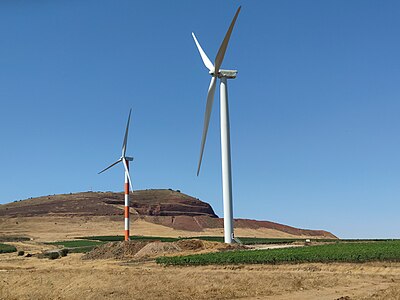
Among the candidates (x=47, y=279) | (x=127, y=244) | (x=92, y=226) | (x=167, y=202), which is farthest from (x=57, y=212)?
(x=47, y=279)

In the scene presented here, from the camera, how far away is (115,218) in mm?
146750

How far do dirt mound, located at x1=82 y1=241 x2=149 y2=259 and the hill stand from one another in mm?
65039

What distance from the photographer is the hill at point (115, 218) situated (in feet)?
433

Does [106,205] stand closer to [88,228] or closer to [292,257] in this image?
[88,228]

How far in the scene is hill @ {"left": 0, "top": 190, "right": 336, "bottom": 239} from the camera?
13212 cm

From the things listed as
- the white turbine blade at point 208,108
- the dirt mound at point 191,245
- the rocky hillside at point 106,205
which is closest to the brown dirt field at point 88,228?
the rocky hillside at point 106,205

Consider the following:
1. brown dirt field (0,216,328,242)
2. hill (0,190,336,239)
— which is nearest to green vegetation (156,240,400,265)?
hill (0,190,336,239)

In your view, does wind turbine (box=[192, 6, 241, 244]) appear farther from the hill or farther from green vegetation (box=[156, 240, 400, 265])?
the hill

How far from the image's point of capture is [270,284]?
26.5 meters

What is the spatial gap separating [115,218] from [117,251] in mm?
95833

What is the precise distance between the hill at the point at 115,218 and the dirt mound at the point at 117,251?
6504 centimetres

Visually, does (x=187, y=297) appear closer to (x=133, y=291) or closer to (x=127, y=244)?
(x=133, y=291)

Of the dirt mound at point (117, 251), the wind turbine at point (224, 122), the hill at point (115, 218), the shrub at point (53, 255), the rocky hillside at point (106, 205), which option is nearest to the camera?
the wind turbine at point (224, 122)

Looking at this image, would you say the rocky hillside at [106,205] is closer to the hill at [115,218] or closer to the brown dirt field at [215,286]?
the hill at [115,218]
